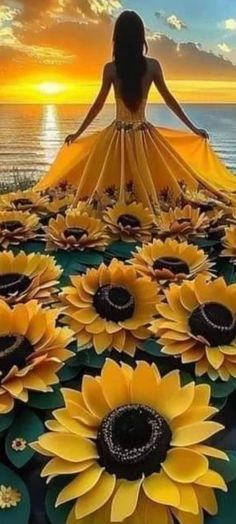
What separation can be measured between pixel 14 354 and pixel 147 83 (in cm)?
133

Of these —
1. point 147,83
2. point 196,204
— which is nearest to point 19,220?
point 196,204

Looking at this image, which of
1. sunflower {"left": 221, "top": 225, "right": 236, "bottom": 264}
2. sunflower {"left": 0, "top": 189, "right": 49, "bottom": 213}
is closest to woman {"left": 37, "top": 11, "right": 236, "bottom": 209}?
sunflower {"left": 0, "top": 189, "right": 49, "bottom": 213}

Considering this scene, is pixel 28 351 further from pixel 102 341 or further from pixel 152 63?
pixel 152 63

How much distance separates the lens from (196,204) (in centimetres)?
130

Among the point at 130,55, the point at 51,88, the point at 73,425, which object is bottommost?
the point at 51,88

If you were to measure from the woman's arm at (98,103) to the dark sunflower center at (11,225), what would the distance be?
794mm

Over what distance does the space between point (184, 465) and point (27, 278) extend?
13.4 inches

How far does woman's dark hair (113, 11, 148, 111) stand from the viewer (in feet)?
5.11

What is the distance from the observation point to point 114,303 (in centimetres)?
59

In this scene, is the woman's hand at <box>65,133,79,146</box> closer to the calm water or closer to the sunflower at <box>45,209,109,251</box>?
the sunflower at <box>45,209,109,251</box>

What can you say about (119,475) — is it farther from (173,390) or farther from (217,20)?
(217,20)

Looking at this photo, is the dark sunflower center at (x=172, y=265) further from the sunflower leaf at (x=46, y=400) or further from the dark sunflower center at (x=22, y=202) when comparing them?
the dark sunflower center at (x=22, y=202)

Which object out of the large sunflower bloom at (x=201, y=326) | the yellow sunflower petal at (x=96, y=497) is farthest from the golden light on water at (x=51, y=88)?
the yellow sunflower petal at (x=96, y=497)

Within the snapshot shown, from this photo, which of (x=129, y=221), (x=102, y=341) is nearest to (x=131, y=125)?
(x=129, y=221)
